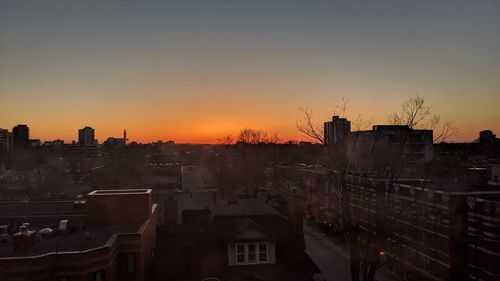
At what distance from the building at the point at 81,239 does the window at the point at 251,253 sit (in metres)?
5.11

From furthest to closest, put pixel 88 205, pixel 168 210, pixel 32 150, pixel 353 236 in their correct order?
1. pixel 32 150
2. pixel 168 210
3. pixel 88 205
4. pixel 353 236

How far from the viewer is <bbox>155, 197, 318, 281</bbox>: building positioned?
21109mm

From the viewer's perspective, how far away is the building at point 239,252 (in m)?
21.1

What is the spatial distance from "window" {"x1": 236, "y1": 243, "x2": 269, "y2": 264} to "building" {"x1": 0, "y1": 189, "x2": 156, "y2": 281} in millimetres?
5105

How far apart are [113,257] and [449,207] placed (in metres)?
19.5

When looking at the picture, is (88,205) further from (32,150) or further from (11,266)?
(32,150)

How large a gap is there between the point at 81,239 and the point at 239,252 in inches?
322

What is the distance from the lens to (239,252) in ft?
70.3

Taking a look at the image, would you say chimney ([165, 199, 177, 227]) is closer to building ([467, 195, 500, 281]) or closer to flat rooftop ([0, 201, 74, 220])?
flat rooftop ([0, 201, 74, 220])

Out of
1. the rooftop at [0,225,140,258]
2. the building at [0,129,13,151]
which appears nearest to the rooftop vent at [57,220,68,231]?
the rooftop at [0,225,140,258]

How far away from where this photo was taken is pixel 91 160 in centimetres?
11225

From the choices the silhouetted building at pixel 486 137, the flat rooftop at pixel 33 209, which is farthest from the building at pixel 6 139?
the silhouetted building at pixel 486 137

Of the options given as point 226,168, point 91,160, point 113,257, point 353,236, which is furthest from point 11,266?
point 91,160

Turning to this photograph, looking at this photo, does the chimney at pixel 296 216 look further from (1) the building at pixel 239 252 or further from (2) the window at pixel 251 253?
(2) the window at pixel 251 253
